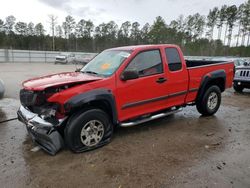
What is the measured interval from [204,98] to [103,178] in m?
3.70

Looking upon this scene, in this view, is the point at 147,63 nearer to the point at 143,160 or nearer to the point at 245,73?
the point at 143,160

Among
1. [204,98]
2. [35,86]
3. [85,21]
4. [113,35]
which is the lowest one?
[204,98]

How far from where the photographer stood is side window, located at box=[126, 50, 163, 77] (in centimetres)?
445

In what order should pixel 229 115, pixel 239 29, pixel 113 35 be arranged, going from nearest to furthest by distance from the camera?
pixel 229 115 < pixel 239 29 < pixel 113 35

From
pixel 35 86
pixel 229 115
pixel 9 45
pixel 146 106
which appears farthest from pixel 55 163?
pixel 9 45

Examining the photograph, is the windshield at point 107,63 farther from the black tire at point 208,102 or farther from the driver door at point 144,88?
the black tire at point 208,102

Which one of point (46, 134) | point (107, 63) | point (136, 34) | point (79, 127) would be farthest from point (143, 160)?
point (136, 34)

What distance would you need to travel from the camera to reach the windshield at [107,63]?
14.3 ft

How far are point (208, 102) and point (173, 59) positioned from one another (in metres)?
1.74

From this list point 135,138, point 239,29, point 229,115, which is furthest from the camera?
point 239,29

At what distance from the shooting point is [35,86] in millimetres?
3715

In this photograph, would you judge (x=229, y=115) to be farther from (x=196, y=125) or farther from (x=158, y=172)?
(x=158, y=172)

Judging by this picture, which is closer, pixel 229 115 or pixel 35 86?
pixel 35 86

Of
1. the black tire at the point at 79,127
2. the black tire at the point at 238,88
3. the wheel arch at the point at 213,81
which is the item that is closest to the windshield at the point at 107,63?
the black tire at the point at 79,127
